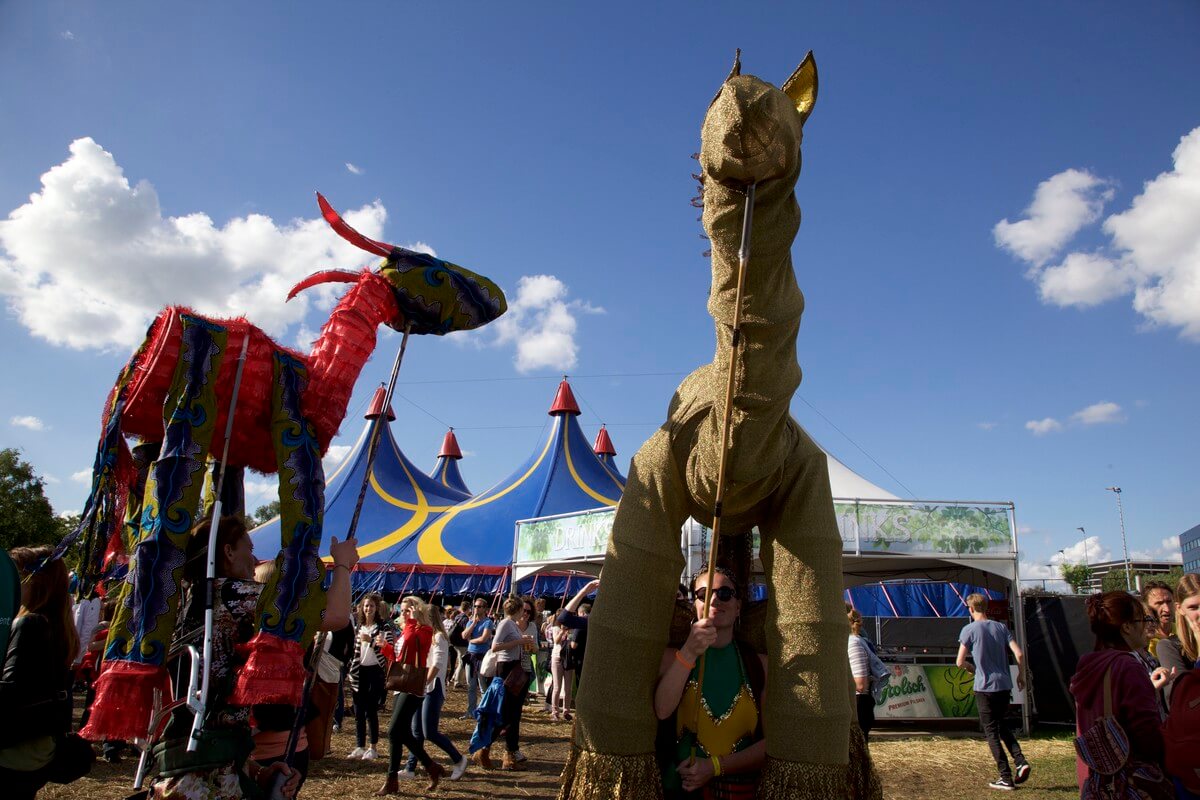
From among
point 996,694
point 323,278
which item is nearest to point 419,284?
point 323,278

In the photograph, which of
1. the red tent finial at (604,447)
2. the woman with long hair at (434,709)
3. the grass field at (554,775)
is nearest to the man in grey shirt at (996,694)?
the grass field at (554,775)

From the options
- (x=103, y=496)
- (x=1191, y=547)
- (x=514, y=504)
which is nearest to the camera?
(x=103, y=496)

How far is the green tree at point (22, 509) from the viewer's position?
1922 centimetres

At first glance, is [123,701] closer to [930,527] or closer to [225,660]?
[225,660]

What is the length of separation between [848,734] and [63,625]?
2.61 m

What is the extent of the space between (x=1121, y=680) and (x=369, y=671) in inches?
245

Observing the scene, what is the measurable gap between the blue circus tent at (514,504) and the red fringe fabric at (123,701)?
13.4 meters

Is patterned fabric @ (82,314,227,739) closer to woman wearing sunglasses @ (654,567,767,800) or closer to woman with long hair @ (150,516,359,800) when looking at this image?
woman with long hair @ (150,516,359,800)

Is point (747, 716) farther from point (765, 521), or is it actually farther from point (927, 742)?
point (927, 742)

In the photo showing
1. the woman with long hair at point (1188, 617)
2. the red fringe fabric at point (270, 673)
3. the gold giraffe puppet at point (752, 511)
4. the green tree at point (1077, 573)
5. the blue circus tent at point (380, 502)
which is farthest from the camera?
the green tree at point (1077, 573)

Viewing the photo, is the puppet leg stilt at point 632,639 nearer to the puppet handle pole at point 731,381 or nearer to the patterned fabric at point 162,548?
the puppet handle pole at point 731,381

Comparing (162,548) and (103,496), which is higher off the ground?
(103,496)

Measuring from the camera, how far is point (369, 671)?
7.45 metres

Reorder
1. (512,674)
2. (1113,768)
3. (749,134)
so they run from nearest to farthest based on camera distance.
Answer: (749,134) < (1113,768) < (512,674)
